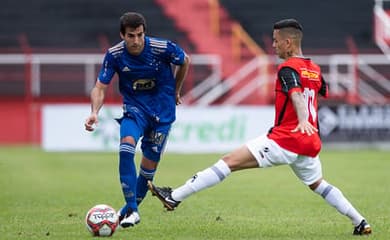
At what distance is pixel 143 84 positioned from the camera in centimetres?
976

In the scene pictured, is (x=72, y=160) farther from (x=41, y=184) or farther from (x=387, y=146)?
(x=387, y=146)

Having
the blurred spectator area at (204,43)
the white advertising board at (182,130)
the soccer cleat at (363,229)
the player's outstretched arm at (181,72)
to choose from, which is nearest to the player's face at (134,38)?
the player's outstretched arm at (181,72)

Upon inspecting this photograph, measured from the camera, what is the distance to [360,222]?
350 inches

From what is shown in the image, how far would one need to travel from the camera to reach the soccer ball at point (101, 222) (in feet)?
28.6

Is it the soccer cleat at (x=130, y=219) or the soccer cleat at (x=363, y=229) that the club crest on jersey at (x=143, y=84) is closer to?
the soccer cleat at (x=130, y=219)

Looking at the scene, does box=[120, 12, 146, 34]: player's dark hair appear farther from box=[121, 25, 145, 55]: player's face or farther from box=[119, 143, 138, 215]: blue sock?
box=[119, 143, 138, 215]: blue sock

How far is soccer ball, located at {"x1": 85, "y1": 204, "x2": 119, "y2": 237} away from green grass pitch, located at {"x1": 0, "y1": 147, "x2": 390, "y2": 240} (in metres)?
0.10

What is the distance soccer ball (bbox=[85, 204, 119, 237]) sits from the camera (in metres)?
8.73

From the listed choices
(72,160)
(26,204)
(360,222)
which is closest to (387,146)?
(72,160)

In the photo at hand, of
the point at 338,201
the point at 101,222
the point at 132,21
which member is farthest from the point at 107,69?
the point at 338,201

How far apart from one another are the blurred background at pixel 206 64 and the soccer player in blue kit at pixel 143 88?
12.6 meters

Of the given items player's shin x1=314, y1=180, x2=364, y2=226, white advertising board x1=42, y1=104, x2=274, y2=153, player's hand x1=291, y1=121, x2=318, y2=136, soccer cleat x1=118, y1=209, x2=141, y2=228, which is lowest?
white advertising board x1=42, y1=104, x2=274, y2=153

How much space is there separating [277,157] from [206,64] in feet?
68.2

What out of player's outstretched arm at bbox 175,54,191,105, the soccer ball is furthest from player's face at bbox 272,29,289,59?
the soccer ball
